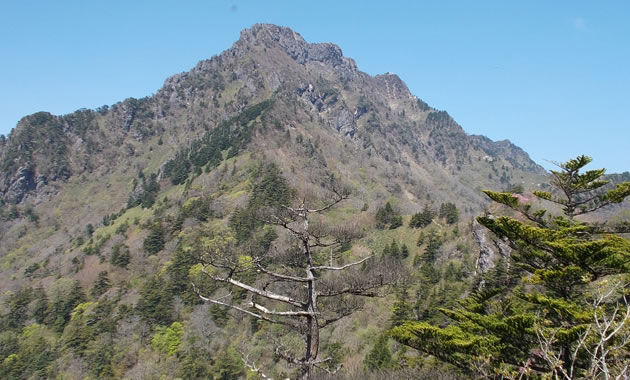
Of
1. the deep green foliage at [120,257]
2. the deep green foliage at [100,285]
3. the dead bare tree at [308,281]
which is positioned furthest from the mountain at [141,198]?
Answer: the dead bare tree at [308,281]

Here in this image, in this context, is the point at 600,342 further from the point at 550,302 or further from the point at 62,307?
the point at 62,307

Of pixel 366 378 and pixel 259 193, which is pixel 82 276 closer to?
pixel 259 193

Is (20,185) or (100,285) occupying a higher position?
(20,185)

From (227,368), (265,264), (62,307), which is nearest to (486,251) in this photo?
(227,368)

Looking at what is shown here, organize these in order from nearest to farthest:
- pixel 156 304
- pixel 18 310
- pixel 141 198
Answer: pixel 156 304
pixel 18 310
pixel 141 198

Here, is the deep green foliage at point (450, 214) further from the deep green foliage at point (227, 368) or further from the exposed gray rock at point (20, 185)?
the exposed gray rock at point (20, 185)

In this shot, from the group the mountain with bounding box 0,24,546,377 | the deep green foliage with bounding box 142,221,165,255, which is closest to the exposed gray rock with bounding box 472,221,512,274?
the mountain with bounding box 0,24,546,377

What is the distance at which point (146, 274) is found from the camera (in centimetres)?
7906

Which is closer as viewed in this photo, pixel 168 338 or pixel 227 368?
pixel 227 368

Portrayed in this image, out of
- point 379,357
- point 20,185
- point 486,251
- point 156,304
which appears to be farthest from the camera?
point 20,185

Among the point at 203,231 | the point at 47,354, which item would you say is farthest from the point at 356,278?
the point at 203,231

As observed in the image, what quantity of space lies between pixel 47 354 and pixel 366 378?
209 feet

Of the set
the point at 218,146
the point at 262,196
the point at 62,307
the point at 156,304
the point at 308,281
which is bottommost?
the point at 62,307

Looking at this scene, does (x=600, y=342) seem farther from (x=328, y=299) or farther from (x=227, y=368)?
(x=227, y=368)
